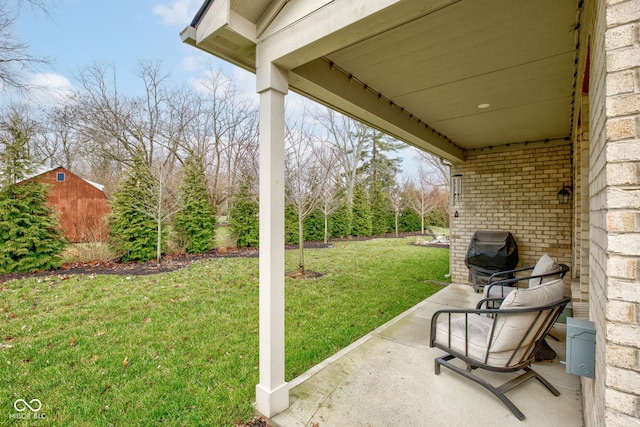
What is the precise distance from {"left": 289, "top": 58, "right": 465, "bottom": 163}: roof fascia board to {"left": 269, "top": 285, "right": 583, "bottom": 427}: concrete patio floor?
2.54 meters

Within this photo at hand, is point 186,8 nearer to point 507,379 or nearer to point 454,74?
point 454,74

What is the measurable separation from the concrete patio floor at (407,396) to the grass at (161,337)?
0.34 m

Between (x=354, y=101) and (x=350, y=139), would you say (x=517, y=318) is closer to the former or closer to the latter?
(x=354, y=101)

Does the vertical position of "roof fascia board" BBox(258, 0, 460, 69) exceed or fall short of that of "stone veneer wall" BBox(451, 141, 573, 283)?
it exceeds it

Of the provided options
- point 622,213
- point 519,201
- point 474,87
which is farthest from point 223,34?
point 519,201

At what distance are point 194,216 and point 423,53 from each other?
7986 millimetres

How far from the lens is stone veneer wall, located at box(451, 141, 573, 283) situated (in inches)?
214

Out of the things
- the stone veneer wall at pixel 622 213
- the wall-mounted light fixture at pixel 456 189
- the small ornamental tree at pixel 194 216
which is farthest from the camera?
the small ornamental tree at pixel 194 216

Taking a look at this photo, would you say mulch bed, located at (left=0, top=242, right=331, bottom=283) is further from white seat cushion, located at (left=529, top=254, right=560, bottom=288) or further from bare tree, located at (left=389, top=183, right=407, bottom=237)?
bare tree, located at (left=389, top=183, right=407, bottom=237)

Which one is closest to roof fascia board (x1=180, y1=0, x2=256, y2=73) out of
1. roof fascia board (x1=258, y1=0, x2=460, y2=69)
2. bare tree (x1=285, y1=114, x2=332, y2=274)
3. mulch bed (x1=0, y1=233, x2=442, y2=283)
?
roof fascia board (x1=258, y1=0, x2=460, y2=69)

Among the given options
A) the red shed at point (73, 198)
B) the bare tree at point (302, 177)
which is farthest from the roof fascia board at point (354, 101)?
the red shed at point (73, 198)

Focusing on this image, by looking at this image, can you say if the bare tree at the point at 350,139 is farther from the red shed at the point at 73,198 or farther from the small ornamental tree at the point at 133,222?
the small ornamental tree at the point at 133,222

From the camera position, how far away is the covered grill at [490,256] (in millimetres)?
5348

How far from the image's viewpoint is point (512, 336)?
87.7 inches
